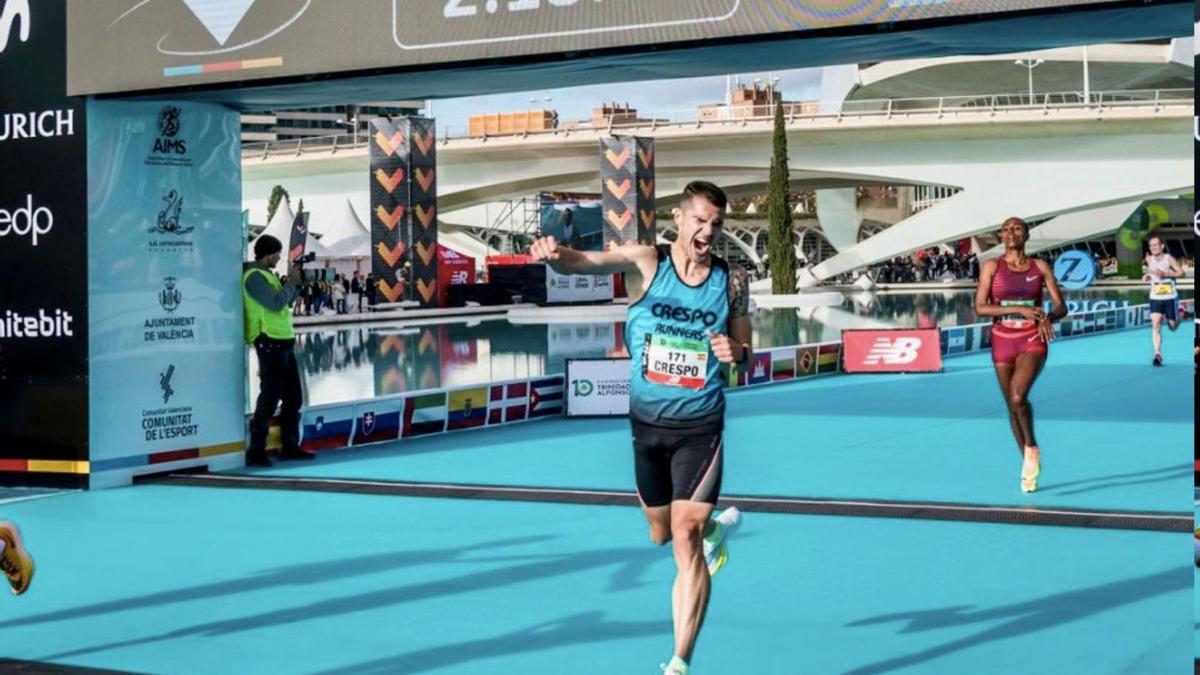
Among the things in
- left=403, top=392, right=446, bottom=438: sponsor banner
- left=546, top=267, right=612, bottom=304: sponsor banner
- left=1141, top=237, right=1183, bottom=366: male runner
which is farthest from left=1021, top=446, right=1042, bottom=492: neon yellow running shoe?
left=546, top=267, right=612, bottom=304: sponsor banner

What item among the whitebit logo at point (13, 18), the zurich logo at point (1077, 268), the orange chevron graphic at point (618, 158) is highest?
the orange chevron graphic at point (618, 158)

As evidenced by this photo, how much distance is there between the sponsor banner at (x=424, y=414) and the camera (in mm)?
16156

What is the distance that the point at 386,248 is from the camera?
51.9m

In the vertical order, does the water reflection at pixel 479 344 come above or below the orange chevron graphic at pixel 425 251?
below

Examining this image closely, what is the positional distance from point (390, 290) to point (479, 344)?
18.4m

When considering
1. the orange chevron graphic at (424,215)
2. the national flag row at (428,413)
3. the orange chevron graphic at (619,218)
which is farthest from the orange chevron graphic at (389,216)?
the national flag row at (428,413)

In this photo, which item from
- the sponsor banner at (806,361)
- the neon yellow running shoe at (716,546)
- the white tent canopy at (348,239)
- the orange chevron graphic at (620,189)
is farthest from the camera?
the orange chevron graphic at (620,189)

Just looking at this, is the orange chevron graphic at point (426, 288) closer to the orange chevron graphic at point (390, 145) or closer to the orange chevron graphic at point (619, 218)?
the orange chevron graphic at point (390, 145)

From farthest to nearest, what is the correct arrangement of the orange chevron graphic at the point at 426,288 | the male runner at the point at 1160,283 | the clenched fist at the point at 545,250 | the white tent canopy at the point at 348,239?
the white tent canopy at the point at 348,239 < the orange chevron graphic at the point at 426,288 < the male runner at the point at 1160,283 < the clenched fist at the point at 545,250

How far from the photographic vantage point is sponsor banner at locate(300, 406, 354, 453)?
14.9m

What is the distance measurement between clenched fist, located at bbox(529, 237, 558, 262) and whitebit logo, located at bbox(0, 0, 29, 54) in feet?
26.3

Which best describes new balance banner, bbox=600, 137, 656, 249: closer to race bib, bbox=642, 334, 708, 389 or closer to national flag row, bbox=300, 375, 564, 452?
national flag row, bbox=300, 375, 564, 452

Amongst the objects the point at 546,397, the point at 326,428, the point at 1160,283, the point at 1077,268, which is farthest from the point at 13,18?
the point at 1077,268

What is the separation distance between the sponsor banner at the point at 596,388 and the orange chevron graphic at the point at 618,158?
38908 mm
